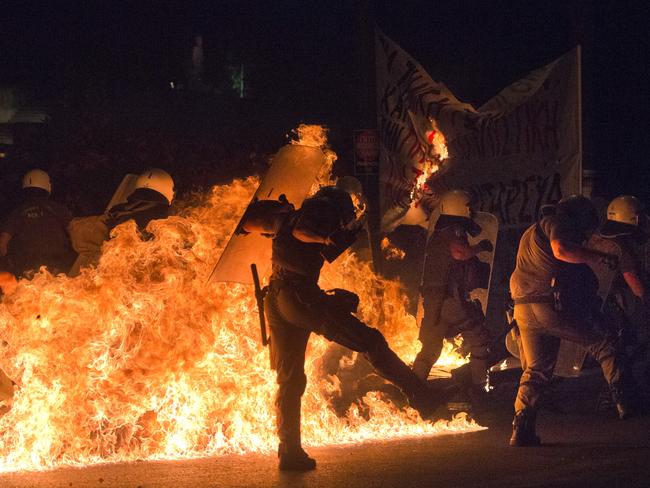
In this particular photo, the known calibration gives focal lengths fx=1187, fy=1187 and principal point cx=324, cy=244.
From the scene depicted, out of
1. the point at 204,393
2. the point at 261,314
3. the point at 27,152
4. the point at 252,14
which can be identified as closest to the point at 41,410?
the point at 204,393

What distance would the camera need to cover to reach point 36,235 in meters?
10.7

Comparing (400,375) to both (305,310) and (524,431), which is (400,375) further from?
(524,431)

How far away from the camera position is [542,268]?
8.95 m

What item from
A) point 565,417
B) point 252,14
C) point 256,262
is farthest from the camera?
point 252,14

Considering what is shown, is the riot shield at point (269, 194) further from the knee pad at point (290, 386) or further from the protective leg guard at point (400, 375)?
the protective leg guard at point (400, 375)

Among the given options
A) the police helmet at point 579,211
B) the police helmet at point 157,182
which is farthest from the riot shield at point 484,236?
the police helmet at point 157,182

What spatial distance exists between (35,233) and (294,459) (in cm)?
417

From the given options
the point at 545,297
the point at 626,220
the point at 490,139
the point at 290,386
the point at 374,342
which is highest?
the point at 490,139

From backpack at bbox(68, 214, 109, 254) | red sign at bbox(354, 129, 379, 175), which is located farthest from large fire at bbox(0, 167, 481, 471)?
red sign at bbox(354, 129, 379, 175)

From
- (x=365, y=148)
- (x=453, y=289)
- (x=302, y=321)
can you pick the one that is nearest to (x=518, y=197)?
(x=365, y=148)

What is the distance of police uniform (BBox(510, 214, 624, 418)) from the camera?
868 centimetres

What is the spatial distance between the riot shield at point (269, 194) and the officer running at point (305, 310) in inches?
16.0

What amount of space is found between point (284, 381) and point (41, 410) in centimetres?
167

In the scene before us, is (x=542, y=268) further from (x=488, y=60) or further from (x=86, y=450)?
(x=488, y=60)
